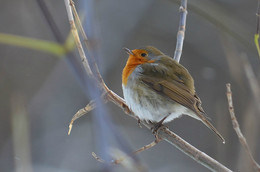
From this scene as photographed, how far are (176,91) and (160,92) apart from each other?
131 mm

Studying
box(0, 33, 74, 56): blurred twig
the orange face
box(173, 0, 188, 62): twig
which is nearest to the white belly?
the orange face

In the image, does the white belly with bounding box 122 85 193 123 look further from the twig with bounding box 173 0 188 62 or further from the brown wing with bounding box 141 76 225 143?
the twig with bounding box 173 0 188 62

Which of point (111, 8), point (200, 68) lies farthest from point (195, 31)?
point (111, 8)

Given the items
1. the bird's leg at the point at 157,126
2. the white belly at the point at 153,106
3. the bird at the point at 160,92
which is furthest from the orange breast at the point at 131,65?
the bird's leg at the point at 157,126

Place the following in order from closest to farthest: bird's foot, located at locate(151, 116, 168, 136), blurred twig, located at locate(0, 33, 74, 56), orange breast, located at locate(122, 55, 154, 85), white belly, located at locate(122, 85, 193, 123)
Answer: blurred twig, located at locate(0, 33, 74, 56) < bird's foot, located at locate(151, 116, 168, 136) < white belly, located at locate(122, 85, 193, 123) < orange breast, located at locate(122, 55, 154, 85)

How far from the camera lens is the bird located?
2.89m

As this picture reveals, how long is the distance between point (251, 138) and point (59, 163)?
13.8 ft

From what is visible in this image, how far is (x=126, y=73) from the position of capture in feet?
10.4

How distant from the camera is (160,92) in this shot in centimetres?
302

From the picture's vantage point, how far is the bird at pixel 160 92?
2889 millimetres

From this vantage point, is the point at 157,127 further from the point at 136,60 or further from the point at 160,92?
the point at 136,60

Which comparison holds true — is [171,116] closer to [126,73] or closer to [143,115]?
[143,115]

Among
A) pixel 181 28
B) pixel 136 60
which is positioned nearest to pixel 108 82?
pixel 136 60

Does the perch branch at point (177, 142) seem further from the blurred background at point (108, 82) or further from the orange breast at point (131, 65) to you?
the blurred background at point (108, 82)
